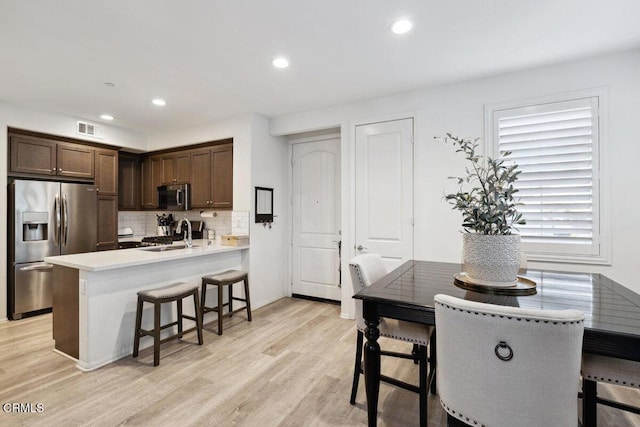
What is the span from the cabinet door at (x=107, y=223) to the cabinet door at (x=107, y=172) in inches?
4.7

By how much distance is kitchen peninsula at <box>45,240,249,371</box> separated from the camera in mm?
2547

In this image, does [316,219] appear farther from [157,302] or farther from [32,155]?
[32,155]

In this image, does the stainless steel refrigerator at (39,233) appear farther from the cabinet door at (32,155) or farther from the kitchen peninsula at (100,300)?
the kitchen peninsula at (100,300)

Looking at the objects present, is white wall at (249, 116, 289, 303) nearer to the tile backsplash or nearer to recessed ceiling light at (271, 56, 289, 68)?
the tile backsplash

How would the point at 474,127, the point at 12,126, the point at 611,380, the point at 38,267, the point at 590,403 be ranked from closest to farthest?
the point at 611,380 → the point at 590,403 → the point at 474,127 → the point at 12,126 → the point at 38,267

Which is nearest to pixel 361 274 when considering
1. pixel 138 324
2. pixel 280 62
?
pixel 280 62

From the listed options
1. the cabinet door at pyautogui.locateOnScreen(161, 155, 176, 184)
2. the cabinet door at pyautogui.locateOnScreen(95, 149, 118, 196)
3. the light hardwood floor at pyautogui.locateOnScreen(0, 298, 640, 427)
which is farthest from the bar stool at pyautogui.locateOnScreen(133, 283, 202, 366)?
the cabinet door at pyautogui.locateOnScreen(95, 149, 118, 196)

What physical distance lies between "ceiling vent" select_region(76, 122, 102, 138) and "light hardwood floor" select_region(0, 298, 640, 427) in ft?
8.45

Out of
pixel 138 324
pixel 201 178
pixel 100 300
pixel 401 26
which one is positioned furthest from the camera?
pixel 201 178

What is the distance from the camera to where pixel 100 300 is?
260 centimetres

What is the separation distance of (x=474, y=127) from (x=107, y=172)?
4.96 meters

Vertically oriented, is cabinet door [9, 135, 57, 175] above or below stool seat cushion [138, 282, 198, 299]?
above

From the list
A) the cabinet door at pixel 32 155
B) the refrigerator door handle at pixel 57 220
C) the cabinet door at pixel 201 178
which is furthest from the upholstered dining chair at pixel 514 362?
the cabinet door at pixel 32 155

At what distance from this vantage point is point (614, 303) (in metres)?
1.51
